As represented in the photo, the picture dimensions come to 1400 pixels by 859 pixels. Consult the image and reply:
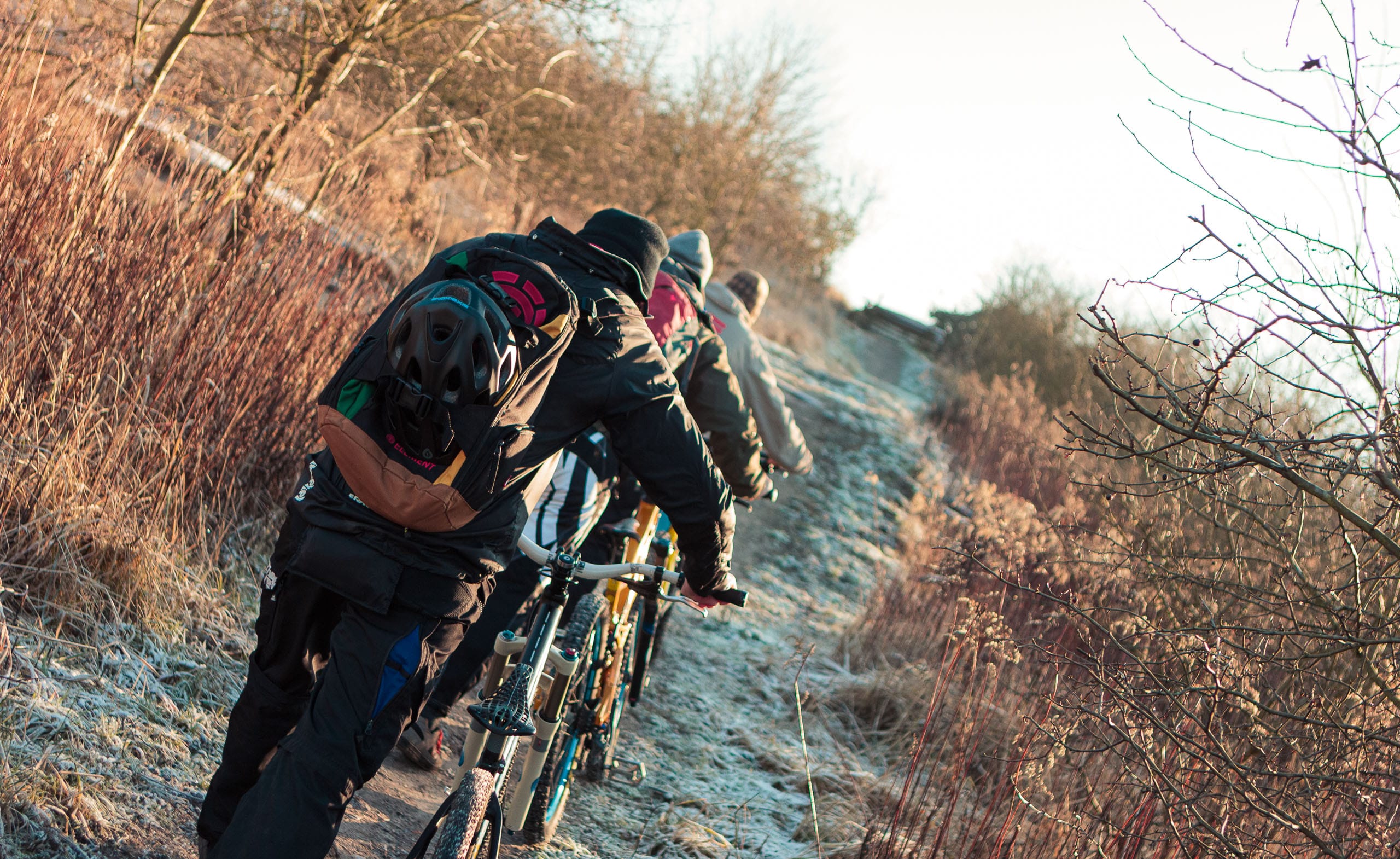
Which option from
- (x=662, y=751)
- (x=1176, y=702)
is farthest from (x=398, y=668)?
(x=662, y=751)

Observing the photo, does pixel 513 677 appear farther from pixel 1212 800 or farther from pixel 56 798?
pixel 1212 800

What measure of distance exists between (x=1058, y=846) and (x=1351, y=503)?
79.2 inches

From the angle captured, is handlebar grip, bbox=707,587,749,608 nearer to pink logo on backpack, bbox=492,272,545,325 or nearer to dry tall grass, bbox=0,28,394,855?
pink logo on backpack, bbox=492,272,545,325

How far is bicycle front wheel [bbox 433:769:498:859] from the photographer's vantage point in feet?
6.43

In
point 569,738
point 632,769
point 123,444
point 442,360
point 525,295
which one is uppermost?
point 525,295

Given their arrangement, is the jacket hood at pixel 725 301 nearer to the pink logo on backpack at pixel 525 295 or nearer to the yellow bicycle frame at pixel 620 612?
the yellow bicycle frame at pixel 620 612

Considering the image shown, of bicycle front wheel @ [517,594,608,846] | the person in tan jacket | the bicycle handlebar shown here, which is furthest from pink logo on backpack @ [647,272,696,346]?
the bicycle handlebar

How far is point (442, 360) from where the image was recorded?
73.5 inches

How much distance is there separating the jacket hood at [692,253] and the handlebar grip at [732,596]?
187 centimetres

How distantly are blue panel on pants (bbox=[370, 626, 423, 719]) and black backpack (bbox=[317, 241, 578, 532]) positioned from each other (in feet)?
0.82

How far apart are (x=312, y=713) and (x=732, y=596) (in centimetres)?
106

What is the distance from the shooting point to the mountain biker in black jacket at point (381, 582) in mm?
2002

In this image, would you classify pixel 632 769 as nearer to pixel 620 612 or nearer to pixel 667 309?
pixel 620 612

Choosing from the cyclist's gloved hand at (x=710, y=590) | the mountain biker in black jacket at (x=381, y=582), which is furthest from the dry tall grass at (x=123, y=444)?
the cyclist's gloved hand at (x=710, y=590)
